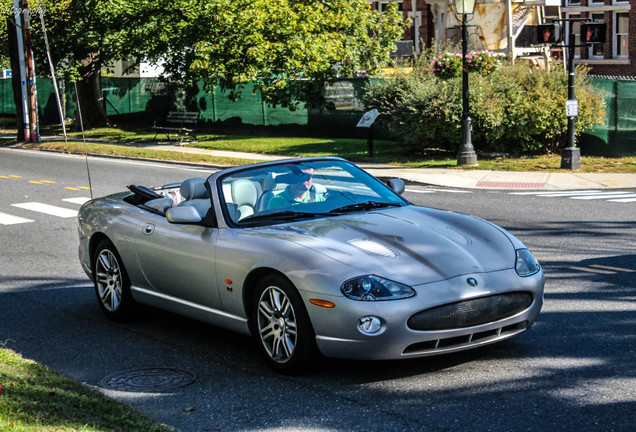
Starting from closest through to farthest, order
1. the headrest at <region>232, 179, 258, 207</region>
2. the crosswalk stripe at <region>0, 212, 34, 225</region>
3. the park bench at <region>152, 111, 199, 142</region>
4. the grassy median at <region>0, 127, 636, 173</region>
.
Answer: the headrest at <region>232, 179, 258, 207</region> < the crosswalk stripe at <region>0, 212, 34, 225</region> < the grassy median at <region>0, 127, 636, 173</region> < the park bench at <region>152, 111, 199, 142</region>

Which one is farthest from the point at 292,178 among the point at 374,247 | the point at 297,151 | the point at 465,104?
the point at 297,151

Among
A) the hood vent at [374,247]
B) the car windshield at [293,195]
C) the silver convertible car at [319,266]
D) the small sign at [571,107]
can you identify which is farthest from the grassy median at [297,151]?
the hood vent at [374,247]

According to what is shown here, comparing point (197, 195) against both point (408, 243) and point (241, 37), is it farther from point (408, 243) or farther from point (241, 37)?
point (241, 37)

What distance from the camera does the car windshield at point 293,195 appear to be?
7059mm

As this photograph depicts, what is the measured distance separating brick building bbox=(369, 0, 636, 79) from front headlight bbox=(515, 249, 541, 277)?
80.9 ft

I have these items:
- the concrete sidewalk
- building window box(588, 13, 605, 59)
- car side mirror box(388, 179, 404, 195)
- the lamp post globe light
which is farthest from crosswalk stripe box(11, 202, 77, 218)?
building window box(588, 13, 605, 59)

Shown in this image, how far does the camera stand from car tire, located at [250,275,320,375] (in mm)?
6039

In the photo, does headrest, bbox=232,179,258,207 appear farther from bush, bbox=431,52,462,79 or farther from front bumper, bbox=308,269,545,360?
bush, bbox=431,52,462,79

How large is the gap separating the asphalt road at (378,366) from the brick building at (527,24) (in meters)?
21.5

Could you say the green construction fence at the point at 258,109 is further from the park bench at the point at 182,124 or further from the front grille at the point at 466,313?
the front grille at the point at 466,313

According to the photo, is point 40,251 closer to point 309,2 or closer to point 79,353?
point 79,353

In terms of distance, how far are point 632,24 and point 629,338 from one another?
44.8 m

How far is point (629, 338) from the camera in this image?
6797 millimetres

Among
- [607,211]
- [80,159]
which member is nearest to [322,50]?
[80,159]
